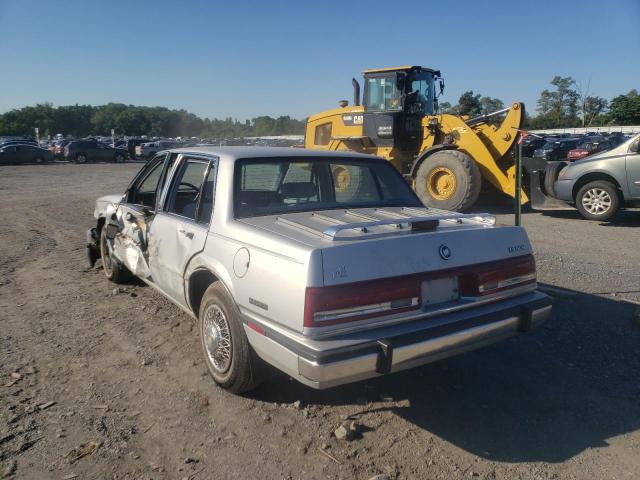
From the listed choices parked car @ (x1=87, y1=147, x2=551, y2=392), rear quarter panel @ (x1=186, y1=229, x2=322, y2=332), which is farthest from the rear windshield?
rear quarter panel @ (x1=186, y1=229, x2=322, y2=332)

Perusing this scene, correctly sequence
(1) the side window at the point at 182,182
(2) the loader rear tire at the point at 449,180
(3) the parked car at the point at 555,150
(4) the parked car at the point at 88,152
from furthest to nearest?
(4) the parked car at the point at 88,152, (3) the parked car at the point at 555,150, (2) the loader rear tire at the point at 449,180, (1) the side window at the point at 182,182

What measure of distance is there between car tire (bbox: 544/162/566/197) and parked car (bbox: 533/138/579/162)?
17.5m

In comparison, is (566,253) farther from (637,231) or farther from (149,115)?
(149,115)

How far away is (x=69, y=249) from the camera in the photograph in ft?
26.7

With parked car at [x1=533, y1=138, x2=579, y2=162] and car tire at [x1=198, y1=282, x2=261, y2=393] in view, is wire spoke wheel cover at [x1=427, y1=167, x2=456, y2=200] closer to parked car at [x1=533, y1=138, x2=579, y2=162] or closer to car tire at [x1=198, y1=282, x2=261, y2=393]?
car tire at [x1=198, y1=282, x2=261, y2=393]

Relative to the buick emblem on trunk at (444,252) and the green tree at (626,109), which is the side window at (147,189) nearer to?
the buick emblem on trunk at (444,252)

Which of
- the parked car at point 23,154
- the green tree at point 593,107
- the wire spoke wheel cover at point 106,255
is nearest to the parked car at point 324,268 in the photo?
the wire spoke wheel cover at point 106,255

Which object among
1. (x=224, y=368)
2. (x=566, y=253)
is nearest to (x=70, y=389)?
(x=224, y=368)

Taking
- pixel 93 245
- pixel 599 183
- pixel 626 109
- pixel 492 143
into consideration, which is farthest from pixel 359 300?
pixel 626 109

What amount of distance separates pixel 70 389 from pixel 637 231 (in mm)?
9329

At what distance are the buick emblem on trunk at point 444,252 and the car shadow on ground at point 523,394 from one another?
1041 mm

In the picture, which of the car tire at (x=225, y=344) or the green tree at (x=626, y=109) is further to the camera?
the green tree at (x=626, y=109)

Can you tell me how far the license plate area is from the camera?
304 centimetres

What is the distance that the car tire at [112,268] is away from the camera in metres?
5.85
